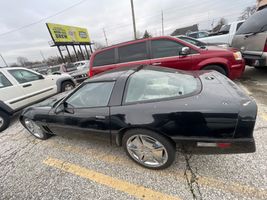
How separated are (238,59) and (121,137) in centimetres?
387

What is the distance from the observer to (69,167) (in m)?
2.38

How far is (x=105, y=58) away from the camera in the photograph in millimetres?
4887

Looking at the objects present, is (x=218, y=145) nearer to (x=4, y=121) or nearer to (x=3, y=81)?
(x=4, y=121)

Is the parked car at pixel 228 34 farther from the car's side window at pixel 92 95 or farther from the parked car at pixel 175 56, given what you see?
the car's side window at pixel 92 95

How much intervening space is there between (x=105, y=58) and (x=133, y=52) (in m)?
1.00

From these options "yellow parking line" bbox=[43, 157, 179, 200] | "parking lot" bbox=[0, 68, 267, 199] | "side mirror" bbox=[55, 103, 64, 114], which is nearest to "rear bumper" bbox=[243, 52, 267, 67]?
"parking lot" bbox=[0, 68, 267, 199]

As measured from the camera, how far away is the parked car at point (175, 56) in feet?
12.9

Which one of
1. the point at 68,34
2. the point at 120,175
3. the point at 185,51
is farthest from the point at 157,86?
the point at 68,34

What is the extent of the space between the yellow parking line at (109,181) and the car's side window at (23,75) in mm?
3187

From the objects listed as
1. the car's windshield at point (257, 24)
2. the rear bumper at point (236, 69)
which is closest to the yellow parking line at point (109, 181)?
the rear bumper at point (236, 69)

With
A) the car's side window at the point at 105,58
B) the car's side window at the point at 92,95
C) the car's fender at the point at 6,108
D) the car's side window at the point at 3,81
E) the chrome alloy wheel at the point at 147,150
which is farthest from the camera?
the car's side window at the point at 105,58

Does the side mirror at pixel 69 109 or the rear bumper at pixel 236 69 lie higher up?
the side mirror at pixel 69 109

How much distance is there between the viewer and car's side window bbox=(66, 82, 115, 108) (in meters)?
2.20

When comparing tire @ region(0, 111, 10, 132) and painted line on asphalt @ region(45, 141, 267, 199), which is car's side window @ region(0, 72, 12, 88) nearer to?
tire @ region(0, 111, 10, 132)
